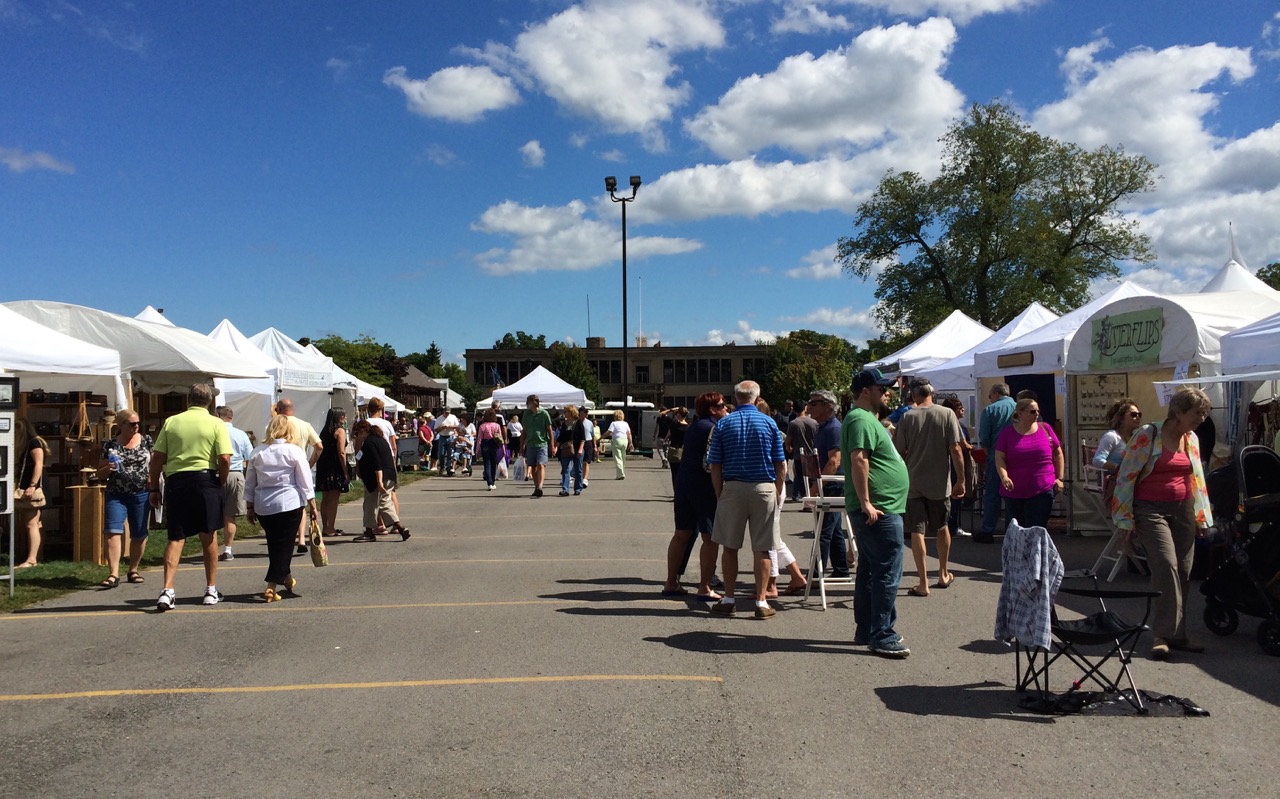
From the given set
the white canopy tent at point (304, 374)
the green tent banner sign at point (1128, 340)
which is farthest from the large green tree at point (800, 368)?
the green tent banner sign at point (1128, 340)

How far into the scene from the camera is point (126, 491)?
9789 millimetres

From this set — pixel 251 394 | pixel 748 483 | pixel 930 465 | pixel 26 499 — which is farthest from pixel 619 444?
pixel 748 483

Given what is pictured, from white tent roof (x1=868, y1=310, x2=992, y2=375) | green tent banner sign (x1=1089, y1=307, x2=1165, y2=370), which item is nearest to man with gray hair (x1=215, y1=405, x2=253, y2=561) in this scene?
green tent banner sign (x1=1089, y1=307, x2=1165, y2=370)

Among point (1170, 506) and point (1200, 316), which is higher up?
point (1200, 316)

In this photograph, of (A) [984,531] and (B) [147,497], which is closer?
(B) [147,497]

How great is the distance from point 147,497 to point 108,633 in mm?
2893

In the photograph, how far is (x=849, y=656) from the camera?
6680 mm

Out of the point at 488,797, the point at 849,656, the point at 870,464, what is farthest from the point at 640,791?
the point at 870,464

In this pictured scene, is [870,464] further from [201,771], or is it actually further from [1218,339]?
[1218,339]

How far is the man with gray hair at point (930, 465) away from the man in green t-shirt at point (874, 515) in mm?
2099

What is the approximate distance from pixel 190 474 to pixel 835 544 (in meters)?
5.75

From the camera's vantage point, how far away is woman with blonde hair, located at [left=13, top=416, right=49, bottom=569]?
1045 cm

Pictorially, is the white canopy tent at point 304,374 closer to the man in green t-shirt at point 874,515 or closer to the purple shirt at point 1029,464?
the purple shirt at point 1029,464

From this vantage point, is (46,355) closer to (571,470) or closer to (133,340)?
(133,340)
